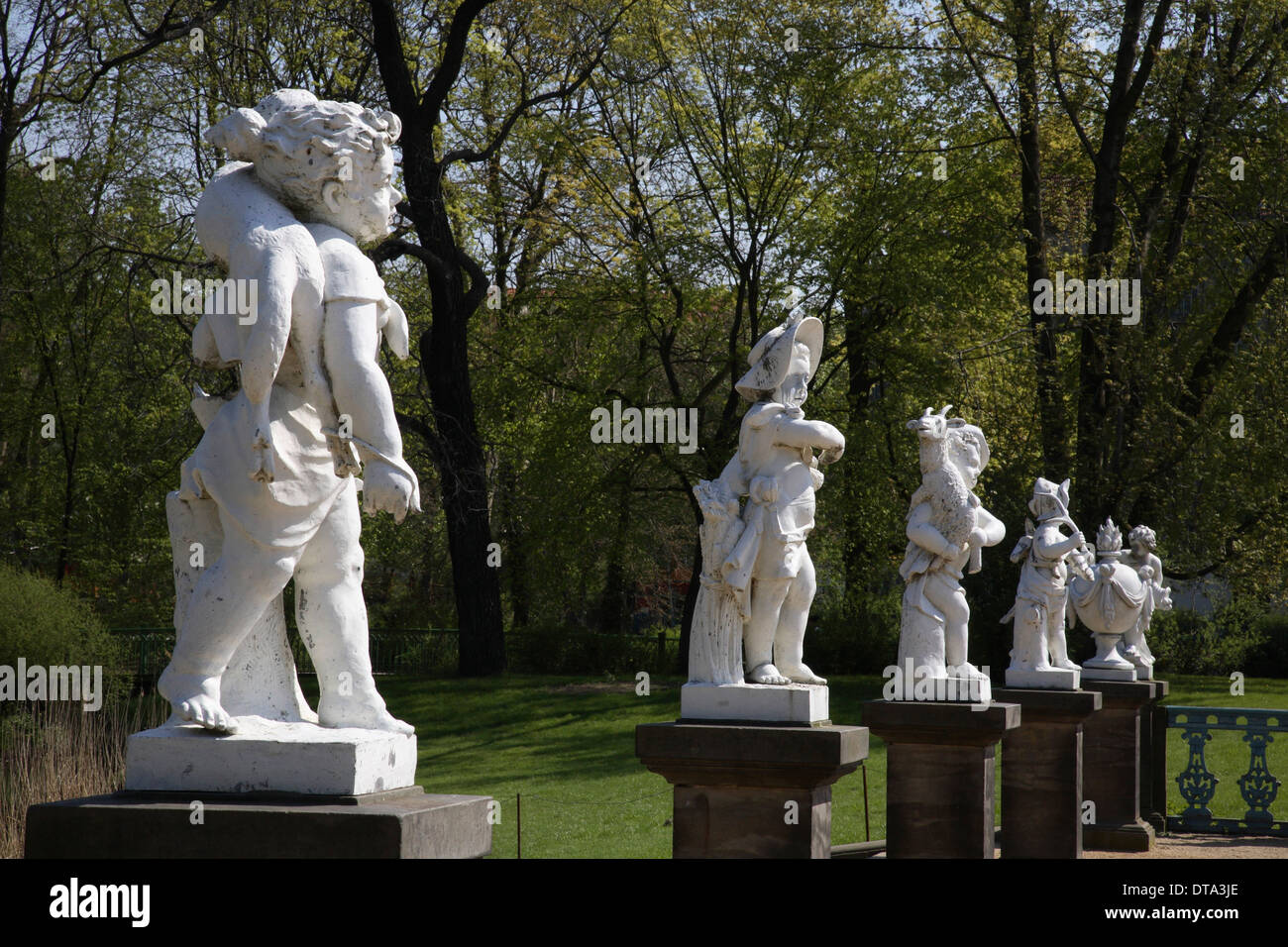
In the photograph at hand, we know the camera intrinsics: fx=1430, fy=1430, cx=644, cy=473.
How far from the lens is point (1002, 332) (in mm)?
22031

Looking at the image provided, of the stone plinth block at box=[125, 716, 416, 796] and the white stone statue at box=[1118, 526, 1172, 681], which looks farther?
the white stone statue at box=[1118, 526, 1172, 681]

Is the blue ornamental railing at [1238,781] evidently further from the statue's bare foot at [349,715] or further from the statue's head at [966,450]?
the statue's bare foot at [349,715]

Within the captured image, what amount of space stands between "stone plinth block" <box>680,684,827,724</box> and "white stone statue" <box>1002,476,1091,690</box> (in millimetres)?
4560

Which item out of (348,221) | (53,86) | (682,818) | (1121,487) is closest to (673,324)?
(1121,487)

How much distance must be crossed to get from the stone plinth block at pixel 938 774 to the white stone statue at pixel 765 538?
5.08 ft

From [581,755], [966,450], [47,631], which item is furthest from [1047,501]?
[47,631]

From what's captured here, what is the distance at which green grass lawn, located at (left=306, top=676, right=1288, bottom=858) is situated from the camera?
13188 mm

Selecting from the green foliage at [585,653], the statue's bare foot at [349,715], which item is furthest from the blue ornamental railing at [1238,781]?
the statue's bare foot at [349,715]

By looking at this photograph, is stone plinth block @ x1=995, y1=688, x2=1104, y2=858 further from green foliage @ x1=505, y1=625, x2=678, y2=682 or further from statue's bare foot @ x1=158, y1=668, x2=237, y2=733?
green foliage @ x1=505, y1=625, x2=678, y2=682

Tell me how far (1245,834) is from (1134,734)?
1.92m

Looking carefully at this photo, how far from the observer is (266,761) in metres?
3.97

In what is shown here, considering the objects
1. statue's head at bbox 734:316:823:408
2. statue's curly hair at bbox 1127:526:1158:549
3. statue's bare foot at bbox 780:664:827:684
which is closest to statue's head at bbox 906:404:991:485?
statue's head at bbox 734:316:823:408

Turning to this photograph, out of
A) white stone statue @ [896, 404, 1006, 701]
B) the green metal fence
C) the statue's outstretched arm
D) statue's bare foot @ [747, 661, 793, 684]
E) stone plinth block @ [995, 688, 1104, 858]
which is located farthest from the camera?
the green metal fence
